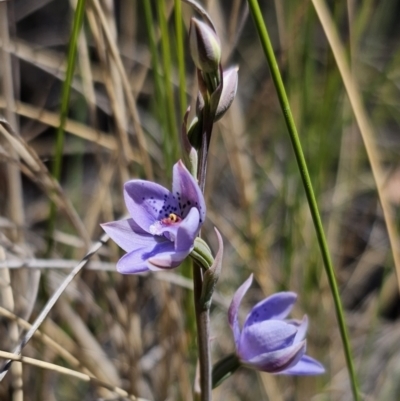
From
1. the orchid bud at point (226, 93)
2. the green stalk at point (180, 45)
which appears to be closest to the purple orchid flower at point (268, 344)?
the orchid bud at point (226, 93)

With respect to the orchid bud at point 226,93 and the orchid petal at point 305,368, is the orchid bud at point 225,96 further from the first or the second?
the orchid petal at point 305,368

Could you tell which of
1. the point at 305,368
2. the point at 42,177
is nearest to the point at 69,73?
the point at 42,177

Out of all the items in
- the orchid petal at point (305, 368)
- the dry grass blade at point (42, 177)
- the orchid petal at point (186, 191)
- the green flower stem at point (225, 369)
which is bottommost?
the orchid petal at point (305, 368)

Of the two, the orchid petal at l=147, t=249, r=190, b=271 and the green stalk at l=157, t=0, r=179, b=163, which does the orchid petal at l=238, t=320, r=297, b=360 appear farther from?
the green stalk at l=157, t=0, r=179, b=163

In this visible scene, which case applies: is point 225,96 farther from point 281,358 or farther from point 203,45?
point 281,358

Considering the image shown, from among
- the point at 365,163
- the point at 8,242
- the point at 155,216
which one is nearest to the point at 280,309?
the point at 155,216

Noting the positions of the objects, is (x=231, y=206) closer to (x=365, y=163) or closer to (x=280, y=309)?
(x=365, y=163)

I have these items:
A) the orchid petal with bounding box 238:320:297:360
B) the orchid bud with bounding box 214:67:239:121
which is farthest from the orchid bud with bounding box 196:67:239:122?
the orchid petal with bounding box 238:320:297:360
